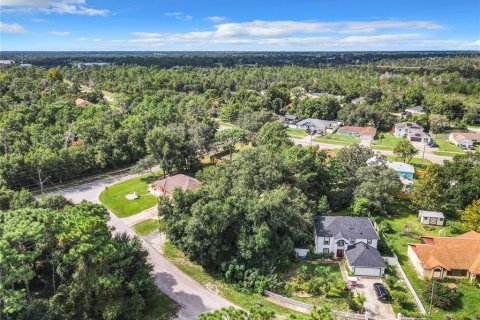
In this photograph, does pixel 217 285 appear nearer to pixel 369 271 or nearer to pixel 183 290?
pixel 183 290

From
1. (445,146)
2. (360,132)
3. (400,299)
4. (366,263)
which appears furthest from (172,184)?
(445,146)

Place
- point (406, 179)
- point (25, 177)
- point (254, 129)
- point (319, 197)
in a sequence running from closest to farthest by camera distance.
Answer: point (319, 197) → point (25, 177) → point (406, 179) → point (254, 129)

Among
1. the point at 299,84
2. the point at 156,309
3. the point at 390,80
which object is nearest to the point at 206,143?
the point at 156,309

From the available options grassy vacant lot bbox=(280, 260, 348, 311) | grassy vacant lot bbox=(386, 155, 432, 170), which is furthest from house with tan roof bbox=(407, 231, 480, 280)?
grassy vacant lot bbox=(386, 155, 432, 170)

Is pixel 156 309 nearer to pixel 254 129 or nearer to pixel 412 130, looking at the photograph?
pixel 254 129

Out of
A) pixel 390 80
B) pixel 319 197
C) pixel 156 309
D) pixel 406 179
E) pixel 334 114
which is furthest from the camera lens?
pixel 390 80

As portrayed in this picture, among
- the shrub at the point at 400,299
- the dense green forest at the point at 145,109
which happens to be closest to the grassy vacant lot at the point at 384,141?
the dense green forest at the point at 145,109

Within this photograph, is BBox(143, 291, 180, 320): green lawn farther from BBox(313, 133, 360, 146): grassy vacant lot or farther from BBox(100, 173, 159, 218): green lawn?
BBox(313, 133, 360, 146): grassy vacant lot
